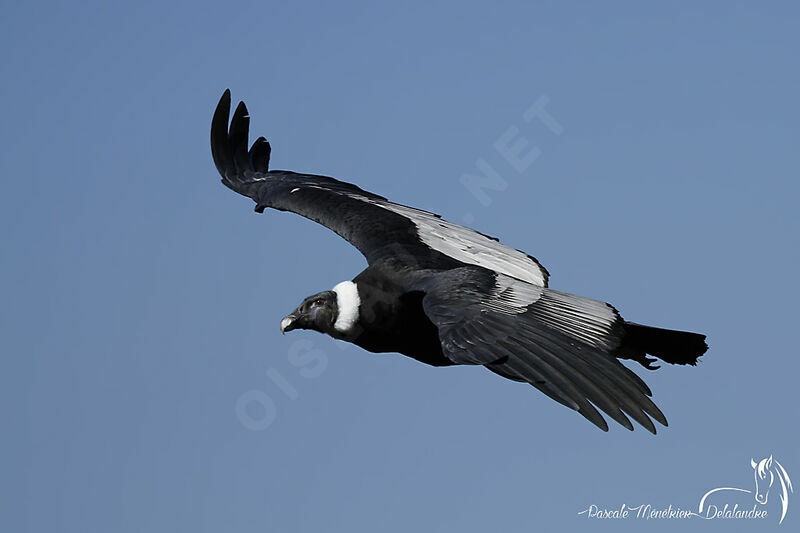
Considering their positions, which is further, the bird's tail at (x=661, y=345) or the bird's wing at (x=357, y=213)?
the bird's wing at (x=357, y=213)

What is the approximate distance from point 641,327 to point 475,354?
7.06ft

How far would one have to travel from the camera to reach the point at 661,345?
833 centimetres

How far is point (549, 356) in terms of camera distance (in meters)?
6.60

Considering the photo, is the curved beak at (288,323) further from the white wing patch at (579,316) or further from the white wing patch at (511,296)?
the white wing patch at (579,316)

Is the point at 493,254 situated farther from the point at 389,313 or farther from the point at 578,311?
the point at 578,311

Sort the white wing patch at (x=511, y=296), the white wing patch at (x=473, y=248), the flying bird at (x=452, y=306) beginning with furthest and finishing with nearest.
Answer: the white wing patch at (x=473, y=248)
the white wing patch at (x=511, y=296)
the flying bird at (x=452, y=306)

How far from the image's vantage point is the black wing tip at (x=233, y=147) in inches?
456

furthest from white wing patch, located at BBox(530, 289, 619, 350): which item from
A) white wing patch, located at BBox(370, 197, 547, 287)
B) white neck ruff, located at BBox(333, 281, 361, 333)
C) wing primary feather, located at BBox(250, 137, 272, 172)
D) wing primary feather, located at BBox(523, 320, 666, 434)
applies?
wing primary feather, located at BBox(250, 137, 272, 172)

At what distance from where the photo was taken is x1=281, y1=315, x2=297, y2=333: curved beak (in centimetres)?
889

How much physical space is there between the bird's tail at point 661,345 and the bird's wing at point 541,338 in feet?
2.87

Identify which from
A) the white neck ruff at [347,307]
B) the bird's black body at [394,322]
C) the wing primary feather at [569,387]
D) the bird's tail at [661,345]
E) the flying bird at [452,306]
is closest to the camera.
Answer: the wing primary feather at [569,387]

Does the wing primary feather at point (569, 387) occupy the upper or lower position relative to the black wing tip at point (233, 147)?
lower

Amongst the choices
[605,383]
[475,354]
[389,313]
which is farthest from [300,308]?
[605,383]

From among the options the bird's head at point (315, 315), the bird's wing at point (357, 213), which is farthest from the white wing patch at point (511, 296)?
the bird's head at point (315, 315)
